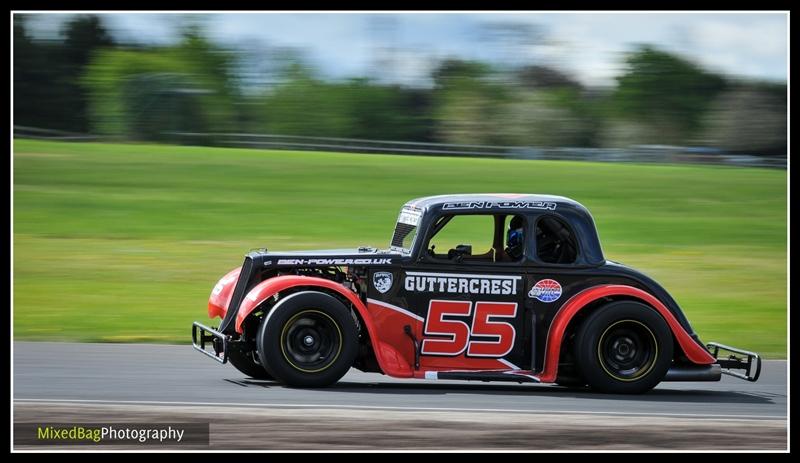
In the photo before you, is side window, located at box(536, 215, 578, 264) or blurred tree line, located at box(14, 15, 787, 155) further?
blurred tree line, located at box(14, 15, 787, 155)

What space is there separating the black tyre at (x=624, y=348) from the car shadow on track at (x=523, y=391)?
0.50 feet

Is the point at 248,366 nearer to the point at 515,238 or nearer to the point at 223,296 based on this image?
the point at 223,296

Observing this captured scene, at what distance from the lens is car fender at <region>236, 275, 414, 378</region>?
31.4 ft

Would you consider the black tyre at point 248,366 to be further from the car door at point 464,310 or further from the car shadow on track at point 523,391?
the car door at point 464,310

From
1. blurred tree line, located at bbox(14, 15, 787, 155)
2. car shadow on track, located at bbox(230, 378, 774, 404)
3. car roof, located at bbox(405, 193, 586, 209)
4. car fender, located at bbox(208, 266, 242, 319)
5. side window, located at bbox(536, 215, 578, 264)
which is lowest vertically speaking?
car shadow on track, located at bbox(230, 378, 774, 404)


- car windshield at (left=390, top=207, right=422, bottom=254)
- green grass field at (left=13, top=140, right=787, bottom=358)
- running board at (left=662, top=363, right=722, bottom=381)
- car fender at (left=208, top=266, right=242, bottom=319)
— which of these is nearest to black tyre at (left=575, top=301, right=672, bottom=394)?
running board at (left=662, top=363, right=722, bottom=381)

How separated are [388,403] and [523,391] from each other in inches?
61.1

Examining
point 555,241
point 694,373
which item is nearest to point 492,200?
point 555,241

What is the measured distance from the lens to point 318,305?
9.55m

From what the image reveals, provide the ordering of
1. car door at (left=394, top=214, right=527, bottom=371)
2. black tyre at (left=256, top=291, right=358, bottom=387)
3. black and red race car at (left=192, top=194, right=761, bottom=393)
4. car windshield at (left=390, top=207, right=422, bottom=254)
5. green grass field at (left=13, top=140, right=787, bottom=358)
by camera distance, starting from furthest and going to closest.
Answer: green grass field at (left=13, top=140, right=787, bottom=358)
car windshield at (left=390, top=207, right=422, bottom=254)
car door at (left=394, top=214, right=527, bottom=371)
black and red race car at (left=192, top=194, right=761, bottom=393)
black tyre at (left=256, top=291, right=358, bottom=387)

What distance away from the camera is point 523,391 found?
33.8 ft

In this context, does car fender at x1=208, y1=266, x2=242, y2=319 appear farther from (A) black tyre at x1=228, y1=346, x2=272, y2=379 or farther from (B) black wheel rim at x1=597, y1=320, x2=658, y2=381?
(B) black wheel rim at x1=597, y1=320, x2=658, y2=381

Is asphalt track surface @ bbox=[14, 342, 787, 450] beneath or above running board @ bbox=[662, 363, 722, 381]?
beneath

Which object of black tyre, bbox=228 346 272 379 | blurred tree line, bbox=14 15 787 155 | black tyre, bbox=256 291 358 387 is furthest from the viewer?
blurred tree line, bbox=14 15 787 155
